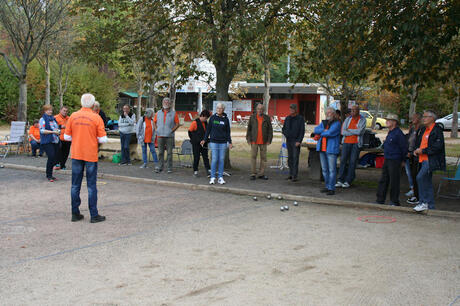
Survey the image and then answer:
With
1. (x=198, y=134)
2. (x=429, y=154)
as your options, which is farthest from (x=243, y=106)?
(x=429, y=154)

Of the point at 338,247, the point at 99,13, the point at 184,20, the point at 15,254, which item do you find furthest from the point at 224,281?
the point at 99,13

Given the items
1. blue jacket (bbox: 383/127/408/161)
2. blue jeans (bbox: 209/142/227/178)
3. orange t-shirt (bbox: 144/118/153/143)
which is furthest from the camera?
orange t-shirt (bbox: 144/118/153/143)

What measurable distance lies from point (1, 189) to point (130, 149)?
6.62 metres

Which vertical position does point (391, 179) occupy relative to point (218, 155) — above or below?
below

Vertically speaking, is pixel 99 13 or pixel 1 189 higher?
pixel 99 13

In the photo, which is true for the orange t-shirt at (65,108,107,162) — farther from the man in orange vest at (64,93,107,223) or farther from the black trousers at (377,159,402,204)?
the black trousers at (377,159,402,204)

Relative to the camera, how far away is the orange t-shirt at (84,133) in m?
7.87

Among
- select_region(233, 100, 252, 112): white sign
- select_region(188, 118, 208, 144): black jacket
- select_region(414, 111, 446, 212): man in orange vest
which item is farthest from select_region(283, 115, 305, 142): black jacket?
select_region(233, 100, 252, 112): white sign

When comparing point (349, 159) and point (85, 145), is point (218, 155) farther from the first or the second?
point (85, 145)

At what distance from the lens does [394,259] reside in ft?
19.9

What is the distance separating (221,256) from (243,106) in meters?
50.6

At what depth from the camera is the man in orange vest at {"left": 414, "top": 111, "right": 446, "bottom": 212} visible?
8688 mm

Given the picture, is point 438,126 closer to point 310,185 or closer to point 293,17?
point 310,185

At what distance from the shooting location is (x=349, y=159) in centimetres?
1209
